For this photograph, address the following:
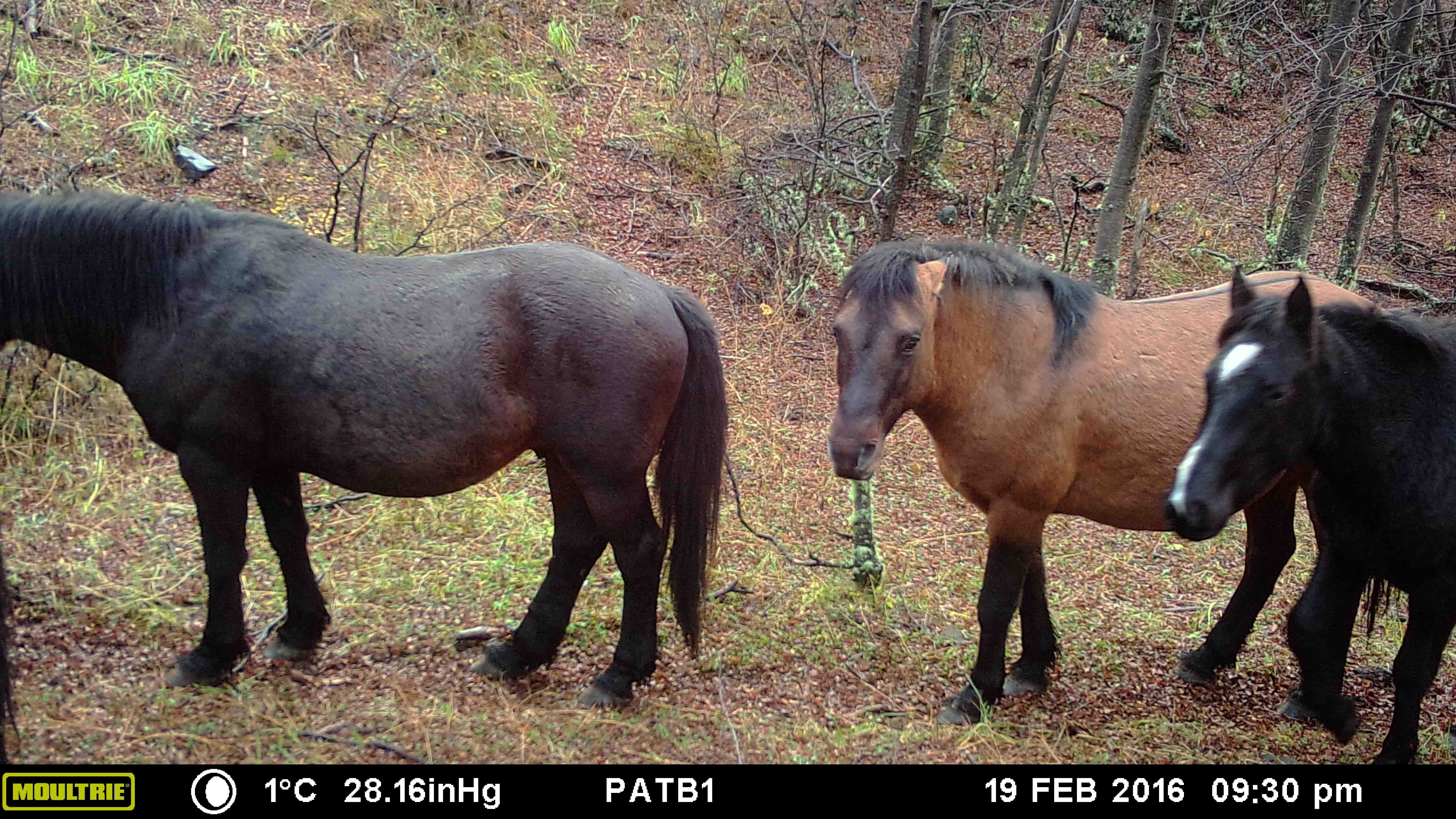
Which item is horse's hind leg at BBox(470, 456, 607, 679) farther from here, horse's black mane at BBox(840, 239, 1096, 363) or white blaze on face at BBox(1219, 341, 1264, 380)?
white blaze on face at BBox(1219, 341, 1264, 380)

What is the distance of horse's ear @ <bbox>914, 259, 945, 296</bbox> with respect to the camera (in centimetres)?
361

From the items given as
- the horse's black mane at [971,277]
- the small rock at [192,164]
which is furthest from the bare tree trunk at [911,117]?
the small rock at [192,164]

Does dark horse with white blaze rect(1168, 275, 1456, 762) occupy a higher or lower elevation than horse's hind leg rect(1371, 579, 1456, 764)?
higher

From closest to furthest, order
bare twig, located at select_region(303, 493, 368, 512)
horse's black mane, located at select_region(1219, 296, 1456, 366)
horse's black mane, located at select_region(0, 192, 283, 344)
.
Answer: horse's black mane, located at select_region(1219, 296, 1456, 366) → horse's black mane, located at select_region(0, 192, 283, 344) → bare twig, located at select_region(303, 493, 368, 512)

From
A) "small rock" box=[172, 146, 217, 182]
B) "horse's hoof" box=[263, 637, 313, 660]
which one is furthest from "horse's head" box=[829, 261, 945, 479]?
"small rock" box=[172, 146, 217, 182]

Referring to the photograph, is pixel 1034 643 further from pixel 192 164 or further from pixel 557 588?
pixel 192 164

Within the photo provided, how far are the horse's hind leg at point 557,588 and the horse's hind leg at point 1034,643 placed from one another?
6.64ft

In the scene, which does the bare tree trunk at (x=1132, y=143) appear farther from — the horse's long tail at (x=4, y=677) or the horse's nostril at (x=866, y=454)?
the horse's long tail at (x=4, y=677)

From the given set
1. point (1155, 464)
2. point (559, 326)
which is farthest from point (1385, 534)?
point (559, 326)

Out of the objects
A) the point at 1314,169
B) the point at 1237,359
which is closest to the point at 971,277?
the point at 1237,359

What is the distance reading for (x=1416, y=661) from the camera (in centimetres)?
350

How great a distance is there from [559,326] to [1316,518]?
3.27m

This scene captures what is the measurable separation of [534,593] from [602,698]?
3.74ft

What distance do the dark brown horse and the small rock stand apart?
6393 millimetres
